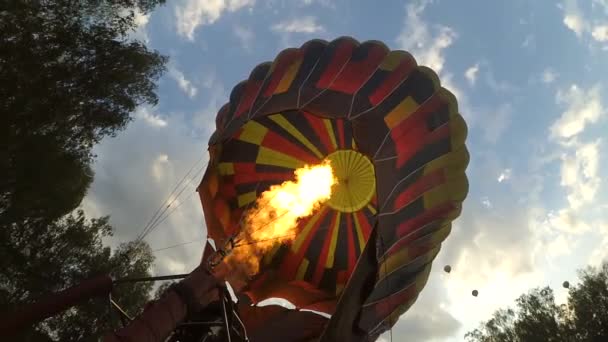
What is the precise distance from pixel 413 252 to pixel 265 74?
6.05 m

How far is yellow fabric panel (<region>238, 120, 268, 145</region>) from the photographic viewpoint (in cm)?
1243

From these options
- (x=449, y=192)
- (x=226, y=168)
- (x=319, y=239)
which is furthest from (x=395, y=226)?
(x=226, y=168)

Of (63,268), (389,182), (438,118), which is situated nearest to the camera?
(389,182)

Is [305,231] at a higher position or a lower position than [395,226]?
higher

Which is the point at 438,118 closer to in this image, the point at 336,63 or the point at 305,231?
the point at 336,63

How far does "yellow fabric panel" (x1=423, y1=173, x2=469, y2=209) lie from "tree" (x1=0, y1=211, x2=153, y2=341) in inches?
379

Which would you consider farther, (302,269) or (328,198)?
(328,198)

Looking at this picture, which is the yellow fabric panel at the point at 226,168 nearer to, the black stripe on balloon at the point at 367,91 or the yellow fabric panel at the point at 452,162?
the black stripe on balloon at the point at 367,91

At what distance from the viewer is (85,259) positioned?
56.1ft

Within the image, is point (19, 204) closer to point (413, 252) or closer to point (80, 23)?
point (80, 23)

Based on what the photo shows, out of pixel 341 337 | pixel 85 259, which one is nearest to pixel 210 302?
pixel 341 337

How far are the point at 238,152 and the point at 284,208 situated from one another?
2.26 meters

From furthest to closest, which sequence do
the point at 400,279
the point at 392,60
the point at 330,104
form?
the point at 400,279, the point at 392,60, the point at 330,104

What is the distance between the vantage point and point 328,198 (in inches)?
524
